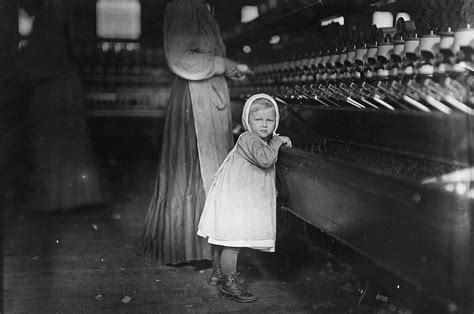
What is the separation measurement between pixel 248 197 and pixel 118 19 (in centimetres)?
490

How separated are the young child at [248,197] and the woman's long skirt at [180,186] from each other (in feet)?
1.60

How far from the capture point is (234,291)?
3.32 m

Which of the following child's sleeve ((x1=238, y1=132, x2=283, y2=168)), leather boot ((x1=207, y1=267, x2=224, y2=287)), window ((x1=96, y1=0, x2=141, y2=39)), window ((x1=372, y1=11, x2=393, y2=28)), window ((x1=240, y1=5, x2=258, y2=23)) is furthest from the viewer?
window ((x1=96, y1=0, x2=141, y2=39))

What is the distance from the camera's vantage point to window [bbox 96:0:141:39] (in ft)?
24.7

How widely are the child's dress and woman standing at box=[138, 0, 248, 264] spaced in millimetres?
476

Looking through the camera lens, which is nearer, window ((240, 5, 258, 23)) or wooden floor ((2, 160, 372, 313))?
wooden floor ((2, 160, 372, 313))

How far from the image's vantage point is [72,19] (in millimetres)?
7703

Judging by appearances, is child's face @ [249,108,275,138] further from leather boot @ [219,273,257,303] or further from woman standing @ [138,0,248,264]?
leather boot @ [219,273,257,303]

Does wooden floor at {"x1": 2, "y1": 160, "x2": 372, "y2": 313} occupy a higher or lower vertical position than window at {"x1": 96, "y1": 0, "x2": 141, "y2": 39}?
lower

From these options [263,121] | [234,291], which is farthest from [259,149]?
[234,291]

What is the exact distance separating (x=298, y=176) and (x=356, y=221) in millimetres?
654

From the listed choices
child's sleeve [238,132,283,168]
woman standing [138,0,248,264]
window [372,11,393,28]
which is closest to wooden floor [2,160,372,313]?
woman standing [138,0,248,264]

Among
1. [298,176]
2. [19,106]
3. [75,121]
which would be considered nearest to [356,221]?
[298,176]

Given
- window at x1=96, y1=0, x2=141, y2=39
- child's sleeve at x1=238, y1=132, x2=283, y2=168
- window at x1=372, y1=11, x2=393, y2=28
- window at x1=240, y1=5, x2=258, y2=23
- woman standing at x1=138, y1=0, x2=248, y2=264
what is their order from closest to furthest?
child's sleeve at x1=238, y1=132, x2=283, y2=168 → woman standing at x1=138, y1=0, x2=248, y2=264 → window at x1=372, y1=11, x2=393, y2=28 → window at x1=240, y1=5, x2=258, y2=23 → window at x1=96, y1=0, x2=141, y2=39
